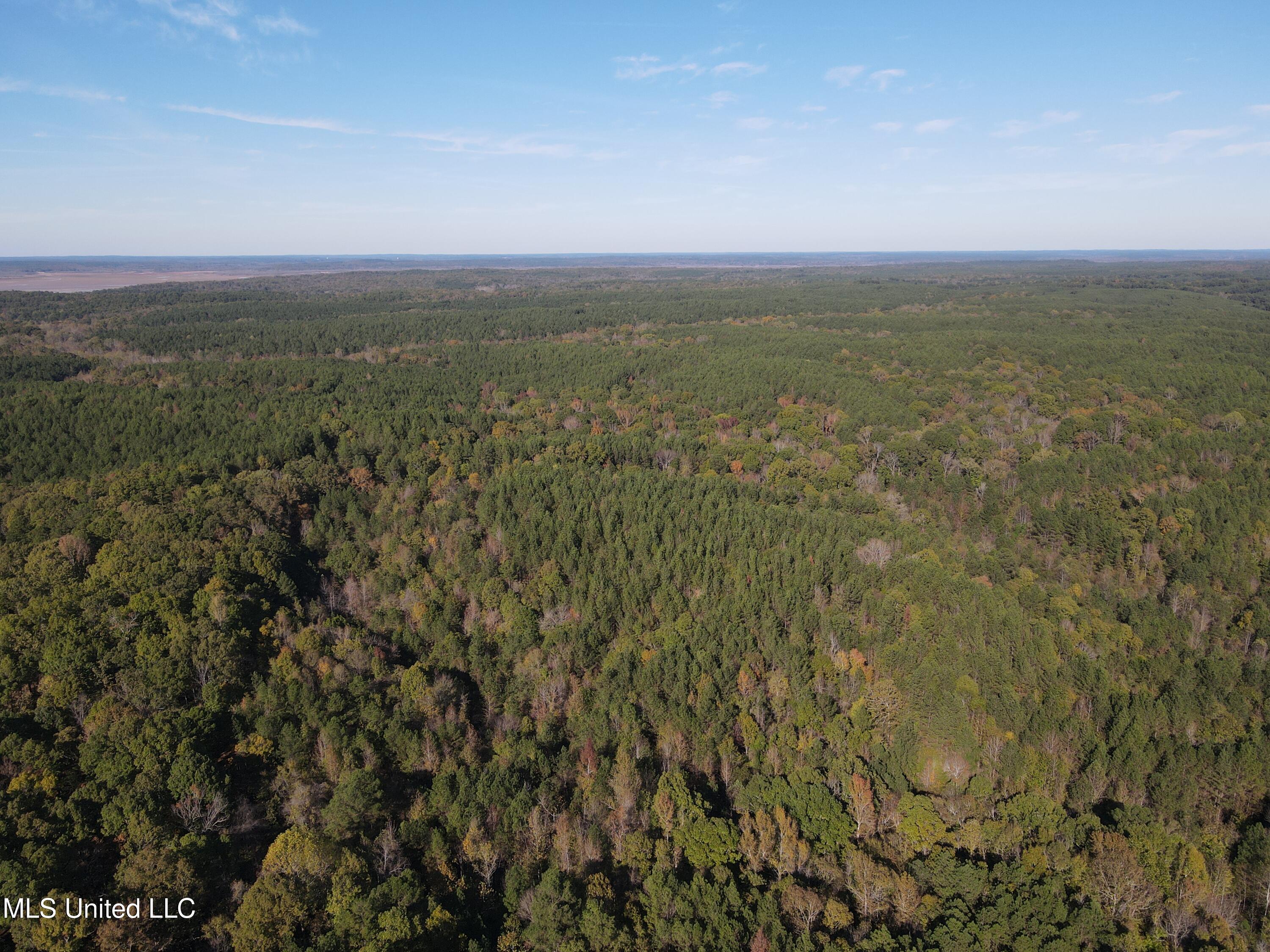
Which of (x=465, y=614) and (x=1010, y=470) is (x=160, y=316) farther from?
(x=1010, y=470)

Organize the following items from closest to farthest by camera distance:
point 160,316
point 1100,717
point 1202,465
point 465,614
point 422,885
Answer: point 422,885 < point 1100,717 < point 465,614 < point 1202,465 < point 160,316

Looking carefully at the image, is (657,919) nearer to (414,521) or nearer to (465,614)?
(465,614)

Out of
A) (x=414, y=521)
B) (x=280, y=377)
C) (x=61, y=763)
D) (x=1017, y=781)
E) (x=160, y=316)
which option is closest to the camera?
(x=61, y=763)

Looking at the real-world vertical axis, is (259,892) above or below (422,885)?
above

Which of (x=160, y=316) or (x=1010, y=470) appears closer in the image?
(x=1010, y=470)

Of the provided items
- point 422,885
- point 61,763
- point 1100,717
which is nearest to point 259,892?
point 422,885

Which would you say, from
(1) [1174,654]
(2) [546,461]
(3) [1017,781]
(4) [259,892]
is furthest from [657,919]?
(2) [546,461]

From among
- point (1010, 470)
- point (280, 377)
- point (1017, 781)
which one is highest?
point (280, 377)
